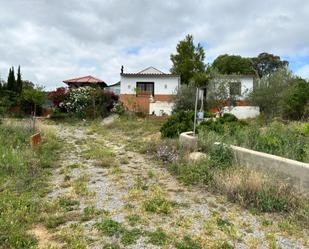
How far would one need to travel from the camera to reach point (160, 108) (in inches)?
963

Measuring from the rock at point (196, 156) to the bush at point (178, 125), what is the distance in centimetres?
351

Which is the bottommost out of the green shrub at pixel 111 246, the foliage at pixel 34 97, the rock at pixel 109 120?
the green shrub at pixel 111 246

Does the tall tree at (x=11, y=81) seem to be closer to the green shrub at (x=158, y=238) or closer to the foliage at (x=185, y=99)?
the foliage at (x=185, y=99)

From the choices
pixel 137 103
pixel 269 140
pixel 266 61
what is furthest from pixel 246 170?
pixel 266 61

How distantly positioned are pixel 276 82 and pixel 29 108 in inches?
687

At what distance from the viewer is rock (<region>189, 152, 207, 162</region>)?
326 inches

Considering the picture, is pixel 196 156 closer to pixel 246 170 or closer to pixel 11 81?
pixel 246 170

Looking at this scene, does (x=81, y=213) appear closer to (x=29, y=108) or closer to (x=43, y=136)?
(x=43, y=136)

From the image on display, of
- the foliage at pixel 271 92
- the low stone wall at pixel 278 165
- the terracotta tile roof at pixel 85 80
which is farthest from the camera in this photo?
the terracotta tile roof at pixel 85 80

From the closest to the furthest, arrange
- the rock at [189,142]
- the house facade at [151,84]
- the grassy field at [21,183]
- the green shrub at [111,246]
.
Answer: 1. the green shrub at [111,246]
2. the grassy field at [21,183]
3. the rock at [189,142]
4. the house facade at [151,84]

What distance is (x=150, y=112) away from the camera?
2456 centimetres

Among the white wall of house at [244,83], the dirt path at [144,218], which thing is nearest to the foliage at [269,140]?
the dirt path at [144,218]

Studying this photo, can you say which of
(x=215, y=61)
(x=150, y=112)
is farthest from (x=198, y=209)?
(x=215, y=61)

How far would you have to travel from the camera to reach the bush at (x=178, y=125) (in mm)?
12438
